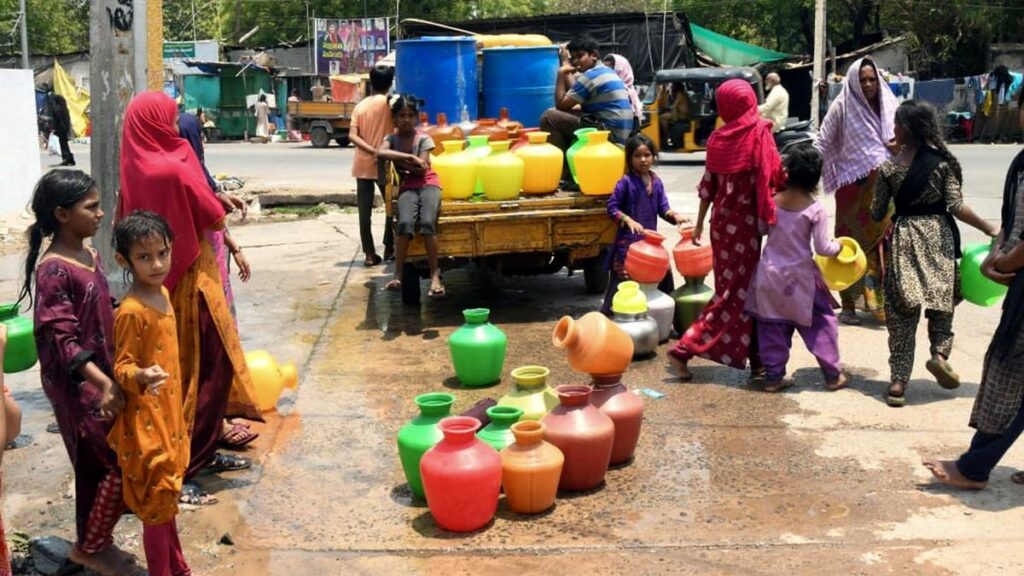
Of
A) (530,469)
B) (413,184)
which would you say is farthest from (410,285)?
(530,469)

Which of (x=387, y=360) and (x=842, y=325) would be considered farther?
(x=842, y=325)

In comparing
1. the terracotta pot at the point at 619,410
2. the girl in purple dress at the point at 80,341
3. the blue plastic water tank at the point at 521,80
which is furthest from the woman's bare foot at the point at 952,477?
the blue plastic water tank at the point at 521,80

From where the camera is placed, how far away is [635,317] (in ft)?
20.7

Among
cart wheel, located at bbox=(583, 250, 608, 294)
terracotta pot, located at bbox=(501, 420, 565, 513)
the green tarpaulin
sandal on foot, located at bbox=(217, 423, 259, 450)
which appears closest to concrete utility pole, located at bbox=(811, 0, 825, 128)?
the green tarpaulin

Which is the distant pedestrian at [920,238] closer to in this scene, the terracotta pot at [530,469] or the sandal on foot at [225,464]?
the terracotta pot at [530,469]

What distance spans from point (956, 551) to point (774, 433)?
4.54 feet

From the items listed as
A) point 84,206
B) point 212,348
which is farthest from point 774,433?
point 84,206

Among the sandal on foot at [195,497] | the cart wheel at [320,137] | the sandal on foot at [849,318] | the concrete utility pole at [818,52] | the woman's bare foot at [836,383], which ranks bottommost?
the sandal on foot at [195,497]

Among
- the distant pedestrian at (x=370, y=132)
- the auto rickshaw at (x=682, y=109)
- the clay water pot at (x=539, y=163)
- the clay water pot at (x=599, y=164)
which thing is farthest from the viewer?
the auto rickshaw at (x=682, y=109)

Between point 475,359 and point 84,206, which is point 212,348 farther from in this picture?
point 475,359

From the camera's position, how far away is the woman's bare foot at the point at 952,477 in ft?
13.9

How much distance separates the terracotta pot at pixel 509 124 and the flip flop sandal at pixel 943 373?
11.7ft

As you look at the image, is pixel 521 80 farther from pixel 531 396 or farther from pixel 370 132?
pixel 531 396

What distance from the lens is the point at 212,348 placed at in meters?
4.40
